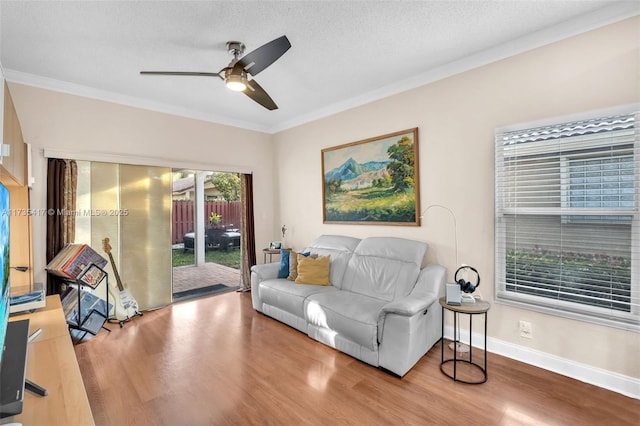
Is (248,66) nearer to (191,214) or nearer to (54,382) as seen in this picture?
(54,382)

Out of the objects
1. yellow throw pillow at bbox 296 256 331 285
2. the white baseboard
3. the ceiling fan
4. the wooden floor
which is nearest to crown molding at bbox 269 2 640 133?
the ceiling fan

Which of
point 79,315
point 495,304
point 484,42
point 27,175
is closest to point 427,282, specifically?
point 495,304

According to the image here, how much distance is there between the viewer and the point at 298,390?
225cm

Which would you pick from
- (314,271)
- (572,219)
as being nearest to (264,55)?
(314,271)

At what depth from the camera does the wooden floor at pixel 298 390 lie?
6.43ft

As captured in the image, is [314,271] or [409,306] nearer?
[409,306]

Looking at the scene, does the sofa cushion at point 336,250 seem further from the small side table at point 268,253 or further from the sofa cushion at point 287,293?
the small side table at point 268,253

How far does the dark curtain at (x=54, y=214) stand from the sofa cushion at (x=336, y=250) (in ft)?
9.22

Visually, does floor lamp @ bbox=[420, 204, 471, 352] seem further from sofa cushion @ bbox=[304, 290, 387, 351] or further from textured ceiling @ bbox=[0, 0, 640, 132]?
textured ceiling @ bbox=[0, 0, 640, 132]

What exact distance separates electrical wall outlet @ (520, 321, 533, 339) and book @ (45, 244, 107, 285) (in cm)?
419

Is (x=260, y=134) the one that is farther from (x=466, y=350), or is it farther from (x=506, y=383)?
(x=506, y=383)

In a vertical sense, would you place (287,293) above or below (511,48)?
below

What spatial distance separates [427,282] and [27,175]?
12.8 feet

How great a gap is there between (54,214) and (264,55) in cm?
289
